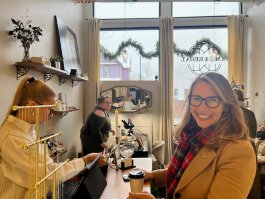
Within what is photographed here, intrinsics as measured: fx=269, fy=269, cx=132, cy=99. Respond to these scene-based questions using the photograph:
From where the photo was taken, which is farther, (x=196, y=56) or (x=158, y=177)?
(x=196, y=56)

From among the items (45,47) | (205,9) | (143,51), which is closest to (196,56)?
(205,9)

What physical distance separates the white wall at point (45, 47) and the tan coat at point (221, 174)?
6.56 feet

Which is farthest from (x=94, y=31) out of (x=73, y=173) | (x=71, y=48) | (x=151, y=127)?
(x=73, y=173)

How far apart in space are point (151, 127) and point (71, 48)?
2.38 m

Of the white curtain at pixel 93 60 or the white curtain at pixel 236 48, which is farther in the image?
the white curtain at pixel 93 60

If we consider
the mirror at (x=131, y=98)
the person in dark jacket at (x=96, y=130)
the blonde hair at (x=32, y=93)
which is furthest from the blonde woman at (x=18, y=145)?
the mirror at (x=131, y=98)

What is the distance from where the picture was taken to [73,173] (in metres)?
1.49

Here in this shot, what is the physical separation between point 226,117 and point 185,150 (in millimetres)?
291

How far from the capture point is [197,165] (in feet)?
4.04

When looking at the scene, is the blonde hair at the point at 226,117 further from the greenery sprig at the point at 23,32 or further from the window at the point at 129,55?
the window at the point at 129,55

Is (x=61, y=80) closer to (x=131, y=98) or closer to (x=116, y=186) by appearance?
(x=131, y=98)

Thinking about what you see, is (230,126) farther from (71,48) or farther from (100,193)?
(71,48)

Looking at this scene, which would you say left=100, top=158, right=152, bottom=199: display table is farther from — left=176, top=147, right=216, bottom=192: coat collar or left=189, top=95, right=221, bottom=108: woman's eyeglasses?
left=189, top=95, right=221, bottom=108: woman's eyeglasses

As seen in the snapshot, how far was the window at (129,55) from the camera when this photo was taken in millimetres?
6047
